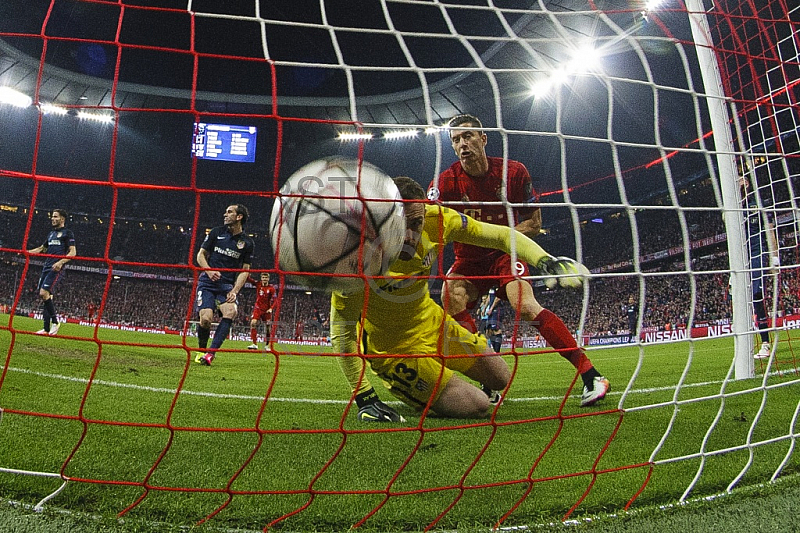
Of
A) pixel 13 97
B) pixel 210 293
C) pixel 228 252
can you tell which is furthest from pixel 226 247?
pixel 13 97

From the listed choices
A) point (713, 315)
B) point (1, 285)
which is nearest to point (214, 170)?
point (1, 285)

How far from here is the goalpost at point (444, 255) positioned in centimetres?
179

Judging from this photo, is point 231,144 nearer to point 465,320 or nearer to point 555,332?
point 465,320

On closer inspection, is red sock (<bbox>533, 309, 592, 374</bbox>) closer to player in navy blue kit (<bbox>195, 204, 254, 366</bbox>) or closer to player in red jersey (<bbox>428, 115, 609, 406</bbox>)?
player in red jersey (<bbox>428, 115, 609, 406</bbox>)

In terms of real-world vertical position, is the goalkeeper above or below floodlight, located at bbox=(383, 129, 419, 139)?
below

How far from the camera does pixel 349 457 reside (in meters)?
2.24

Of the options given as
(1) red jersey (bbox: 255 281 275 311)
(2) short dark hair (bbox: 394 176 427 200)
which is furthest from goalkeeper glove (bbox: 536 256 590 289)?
(1) red jersey (bbox: 255 281 275 311)

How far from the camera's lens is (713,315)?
57.9 ft

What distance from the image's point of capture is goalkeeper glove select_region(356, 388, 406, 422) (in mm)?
3080

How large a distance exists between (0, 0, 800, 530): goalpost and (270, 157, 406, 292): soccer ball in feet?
0.91

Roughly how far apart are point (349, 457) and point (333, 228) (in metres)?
0.99

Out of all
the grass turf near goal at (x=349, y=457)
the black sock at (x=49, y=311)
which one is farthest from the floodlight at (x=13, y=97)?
the grass turf near goal at (x=349, y=457)

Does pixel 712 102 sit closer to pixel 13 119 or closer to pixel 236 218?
pixel 236 218

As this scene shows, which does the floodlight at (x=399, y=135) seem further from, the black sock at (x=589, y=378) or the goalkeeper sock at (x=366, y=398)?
the goalkeeper sock at (x=366, y=398)
